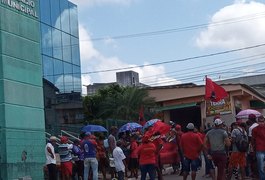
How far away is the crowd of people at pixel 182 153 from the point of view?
15.4 metres

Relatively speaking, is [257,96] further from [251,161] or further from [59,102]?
[251,161]

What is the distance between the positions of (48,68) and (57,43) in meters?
2.39

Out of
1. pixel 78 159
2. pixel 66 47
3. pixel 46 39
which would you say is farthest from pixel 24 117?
pixel 66 47

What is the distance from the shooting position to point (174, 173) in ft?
71.3

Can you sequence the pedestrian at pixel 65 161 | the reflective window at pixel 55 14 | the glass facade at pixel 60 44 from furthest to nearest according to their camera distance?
1. the reflective window at pixel 55 14
2. the glass facade at pixel 60 44
3. the pedestrian at pixel 65 161

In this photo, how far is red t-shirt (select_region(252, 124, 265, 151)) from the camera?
15.5 metres

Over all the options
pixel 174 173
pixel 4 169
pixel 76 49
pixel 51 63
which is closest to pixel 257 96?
pixel 76 49

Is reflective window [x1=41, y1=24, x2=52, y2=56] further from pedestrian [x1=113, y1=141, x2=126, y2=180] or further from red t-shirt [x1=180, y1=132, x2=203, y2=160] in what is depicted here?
red t-shirt [x1=180, y1=132, x2=203, y2=160]

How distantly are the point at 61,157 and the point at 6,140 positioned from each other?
Result: 6.18ft

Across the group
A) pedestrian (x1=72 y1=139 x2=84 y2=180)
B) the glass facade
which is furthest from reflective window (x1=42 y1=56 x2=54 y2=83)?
pedestrian (x1=72 y1=139 x2=84 y2=180)

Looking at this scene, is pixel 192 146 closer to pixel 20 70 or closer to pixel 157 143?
pixel 157 143

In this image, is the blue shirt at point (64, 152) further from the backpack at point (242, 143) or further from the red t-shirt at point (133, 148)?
the backpack at point (242, 143)

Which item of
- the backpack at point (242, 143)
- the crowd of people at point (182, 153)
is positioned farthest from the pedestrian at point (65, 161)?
the backpack at point (242, 143)

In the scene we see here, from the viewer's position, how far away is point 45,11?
110ft
